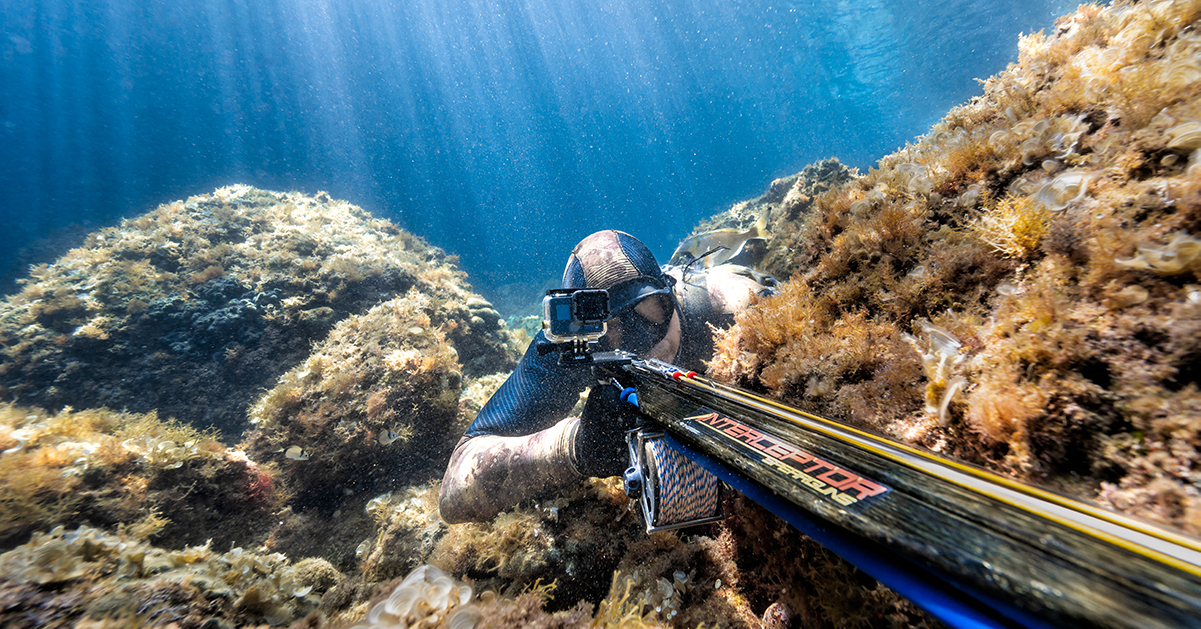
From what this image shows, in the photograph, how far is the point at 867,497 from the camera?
0.95 metres

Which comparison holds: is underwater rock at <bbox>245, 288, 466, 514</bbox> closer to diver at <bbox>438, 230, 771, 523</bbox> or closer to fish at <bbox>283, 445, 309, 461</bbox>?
fish at <bbox>283, 445, 309, 461</bbox>

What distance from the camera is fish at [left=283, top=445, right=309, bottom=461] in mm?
4699

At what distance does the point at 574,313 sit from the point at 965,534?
2288 millimetres

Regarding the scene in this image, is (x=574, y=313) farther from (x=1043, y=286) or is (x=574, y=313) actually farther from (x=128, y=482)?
(x=128, y=482)

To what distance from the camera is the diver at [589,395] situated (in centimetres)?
260

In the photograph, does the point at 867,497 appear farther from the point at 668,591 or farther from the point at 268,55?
the point at 268,55

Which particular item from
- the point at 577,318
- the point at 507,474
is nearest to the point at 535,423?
the point at 507,474

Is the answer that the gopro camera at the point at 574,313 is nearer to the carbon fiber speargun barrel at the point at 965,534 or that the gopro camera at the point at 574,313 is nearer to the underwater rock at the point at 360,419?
the carbon fiber speargun barrel at the point at 965,534

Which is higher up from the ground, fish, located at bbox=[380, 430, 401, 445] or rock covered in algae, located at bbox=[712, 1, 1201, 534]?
rock covered in algae, located at bbox=[712, 1, 1201, 534]

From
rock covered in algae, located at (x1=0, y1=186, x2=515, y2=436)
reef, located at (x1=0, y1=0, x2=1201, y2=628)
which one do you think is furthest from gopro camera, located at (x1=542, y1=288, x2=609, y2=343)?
rock covered in algae, located at (x1=0, y1=186, x2=515, y2=436)

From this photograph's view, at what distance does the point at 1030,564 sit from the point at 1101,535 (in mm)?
213

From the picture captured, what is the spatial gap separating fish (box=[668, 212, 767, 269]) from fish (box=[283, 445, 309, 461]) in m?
5.81

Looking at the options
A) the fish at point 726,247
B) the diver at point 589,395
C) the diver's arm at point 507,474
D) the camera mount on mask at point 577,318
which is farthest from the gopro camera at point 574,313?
the fish at point 726,247

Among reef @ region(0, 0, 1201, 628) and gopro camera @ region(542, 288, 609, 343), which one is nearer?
reef @ region(0, 0, 1201, 628)
